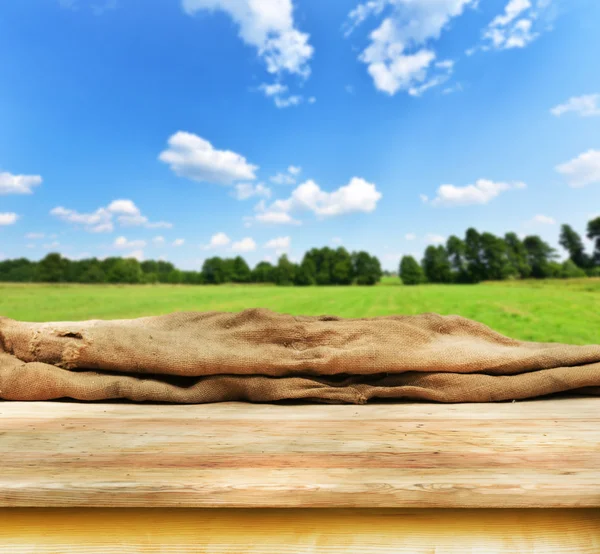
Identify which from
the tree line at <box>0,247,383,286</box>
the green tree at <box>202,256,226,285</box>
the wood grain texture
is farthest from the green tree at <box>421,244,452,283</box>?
the wood grain texture

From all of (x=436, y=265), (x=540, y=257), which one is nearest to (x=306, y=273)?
(x=436, y=265)

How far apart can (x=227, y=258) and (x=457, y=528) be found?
4.64 metres

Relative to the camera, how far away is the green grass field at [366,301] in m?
3.37

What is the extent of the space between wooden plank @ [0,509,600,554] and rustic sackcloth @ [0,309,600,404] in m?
0.50

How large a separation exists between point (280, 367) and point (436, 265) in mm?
4139

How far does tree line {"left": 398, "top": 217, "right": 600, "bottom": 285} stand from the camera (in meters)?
3.69

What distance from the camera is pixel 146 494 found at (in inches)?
23.2

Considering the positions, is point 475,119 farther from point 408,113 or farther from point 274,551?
point 274,551

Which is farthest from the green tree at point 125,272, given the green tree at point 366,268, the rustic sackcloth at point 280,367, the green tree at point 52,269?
the rustic sackcloth at point 280,367

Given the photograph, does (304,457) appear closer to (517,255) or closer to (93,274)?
(93,274)

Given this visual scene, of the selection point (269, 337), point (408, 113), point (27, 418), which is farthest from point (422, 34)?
point (27, 418)

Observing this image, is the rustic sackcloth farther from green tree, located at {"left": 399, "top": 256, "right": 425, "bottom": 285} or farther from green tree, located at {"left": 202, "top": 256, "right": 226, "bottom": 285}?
green tree, located at {"left": 399, "top": 256, "right": 425, "bottom": 285}

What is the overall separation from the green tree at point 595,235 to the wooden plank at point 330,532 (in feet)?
12.1

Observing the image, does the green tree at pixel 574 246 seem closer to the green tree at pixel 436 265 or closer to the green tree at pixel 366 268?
the green tree at pixel 436 265
